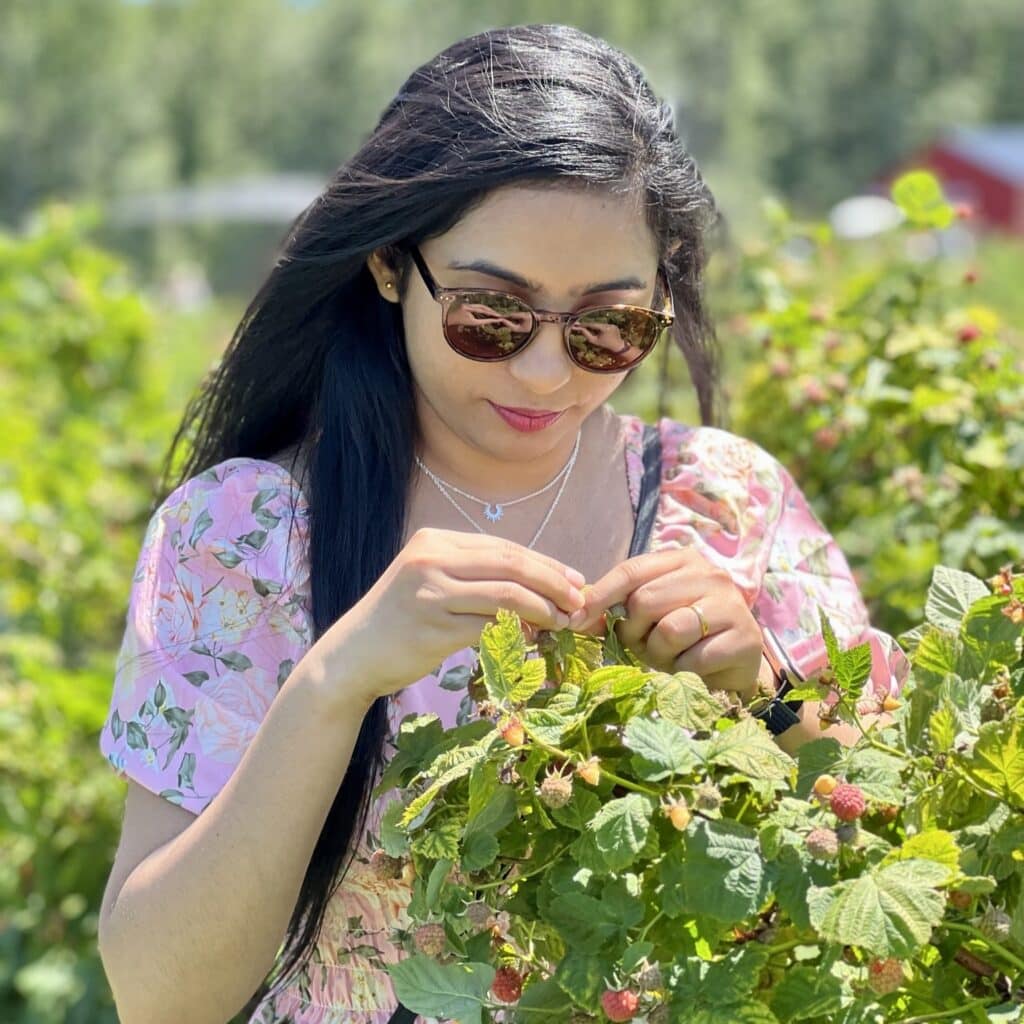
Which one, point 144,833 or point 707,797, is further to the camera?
point 144,833

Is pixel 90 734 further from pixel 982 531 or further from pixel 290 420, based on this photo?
pixel 982 531

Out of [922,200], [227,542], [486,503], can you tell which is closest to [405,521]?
[486,503]

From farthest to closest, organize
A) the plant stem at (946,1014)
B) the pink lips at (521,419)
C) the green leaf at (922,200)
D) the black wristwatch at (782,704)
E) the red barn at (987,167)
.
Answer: the red barn at (987,167) < the green leaf at (922,200) < the pink lips at (521,419) < the black wristwatch at (782,704) < the plant stem at (946,1014)

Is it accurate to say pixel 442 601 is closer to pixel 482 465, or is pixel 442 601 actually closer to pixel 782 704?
pixel 782 704

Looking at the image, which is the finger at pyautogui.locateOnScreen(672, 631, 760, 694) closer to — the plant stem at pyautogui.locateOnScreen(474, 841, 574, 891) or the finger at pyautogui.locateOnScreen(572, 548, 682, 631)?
the finger at pyautogui.locateOnScreen(572, 548, 682, 631)

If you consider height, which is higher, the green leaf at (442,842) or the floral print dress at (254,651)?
the green leaf at (442,842)

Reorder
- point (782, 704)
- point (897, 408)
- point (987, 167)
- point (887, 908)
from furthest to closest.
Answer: point (987, 167) < point (897, 408) < point (782, 704) < point (887, 908)

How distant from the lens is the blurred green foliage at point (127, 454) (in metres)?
2.13

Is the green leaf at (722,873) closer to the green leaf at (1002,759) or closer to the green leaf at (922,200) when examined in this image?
the green leaf at (1002,759)

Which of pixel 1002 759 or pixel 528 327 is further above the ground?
pixel 528 327

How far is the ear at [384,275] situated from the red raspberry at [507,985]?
2.75ft

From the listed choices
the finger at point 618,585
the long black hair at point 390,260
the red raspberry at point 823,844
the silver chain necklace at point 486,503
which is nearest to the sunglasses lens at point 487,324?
the long black hair at point 390,260

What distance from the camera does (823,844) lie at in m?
0.90

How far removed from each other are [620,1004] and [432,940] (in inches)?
6.3
